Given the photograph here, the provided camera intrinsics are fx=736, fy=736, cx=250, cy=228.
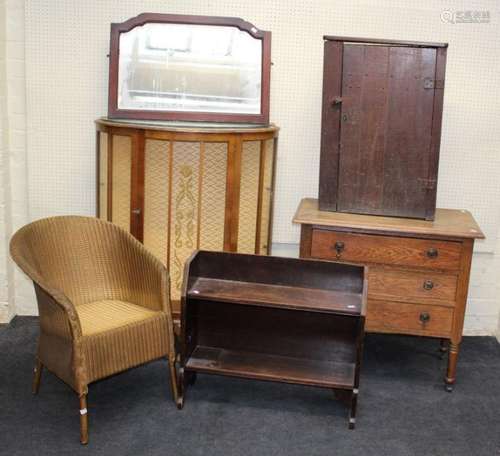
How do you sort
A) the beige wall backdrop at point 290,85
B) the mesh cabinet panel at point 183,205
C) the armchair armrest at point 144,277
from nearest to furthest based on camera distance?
the armchair armrest at point 144,277, the mesh cabinet panel at point 183,205, the beige wall backdrop at point 290,85

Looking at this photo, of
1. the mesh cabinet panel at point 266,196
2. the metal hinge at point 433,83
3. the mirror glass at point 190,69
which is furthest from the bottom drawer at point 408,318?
the mirror glass at point 190,69

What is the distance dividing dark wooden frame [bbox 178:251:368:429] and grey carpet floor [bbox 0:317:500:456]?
0.14 m

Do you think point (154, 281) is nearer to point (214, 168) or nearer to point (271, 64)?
point (214, 168)

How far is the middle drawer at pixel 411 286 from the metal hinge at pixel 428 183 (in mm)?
444

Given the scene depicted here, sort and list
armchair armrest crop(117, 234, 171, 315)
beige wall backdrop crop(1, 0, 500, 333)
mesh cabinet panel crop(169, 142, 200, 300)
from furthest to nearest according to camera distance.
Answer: beige wall backdrop crop(1, 0, 500, 333) < mesh cabinet panel crop(169, 142, 200, 300) < armchair armrest crop(117, 234, 171, 315)

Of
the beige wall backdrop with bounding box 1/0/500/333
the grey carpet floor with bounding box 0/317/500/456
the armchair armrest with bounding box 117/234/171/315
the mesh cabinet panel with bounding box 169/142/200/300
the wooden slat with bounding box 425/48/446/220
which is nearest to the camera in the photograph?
the grey carpet floor with bounding box 0/317/500/456

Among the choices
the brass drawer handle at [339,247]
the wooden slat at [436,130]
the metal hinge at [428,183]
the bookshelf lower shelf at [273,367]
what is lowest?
the bookshelf lower shelf at [273,367]

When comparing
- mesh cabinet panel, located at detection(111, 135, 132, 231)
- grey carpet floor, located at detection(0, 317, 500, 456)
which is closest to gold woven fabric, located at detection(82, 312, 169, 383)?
grey carpet floor, located at detection(0, 317, 500, 456)

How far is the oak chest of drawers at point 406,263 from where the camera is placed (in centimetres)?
355

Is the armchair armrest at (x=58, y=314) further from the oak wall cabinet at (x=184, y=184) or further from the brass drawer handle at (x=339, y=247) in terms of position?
the brass drawer handle at (x=339, y=247)

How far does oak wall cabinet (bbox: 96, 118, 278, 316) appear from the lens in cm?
370

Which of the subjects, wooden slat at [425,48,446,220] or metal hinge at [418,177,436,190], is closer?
wooden slat at [425,48,446,220]

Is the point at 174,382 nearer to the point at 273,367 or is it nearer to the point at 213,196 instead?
the point at 273,367

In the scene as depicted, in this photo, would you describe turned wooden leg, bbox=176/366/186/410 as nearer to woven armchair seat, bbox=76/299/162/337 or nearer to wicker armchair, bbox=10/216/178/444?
wicker armchair, bbox=10/216/178/444
